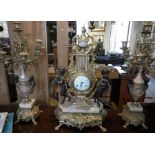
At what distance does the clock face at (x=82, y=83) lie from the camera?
1058 mm

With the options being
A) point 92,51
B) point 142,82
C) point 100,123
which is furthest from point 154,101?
point 92,51

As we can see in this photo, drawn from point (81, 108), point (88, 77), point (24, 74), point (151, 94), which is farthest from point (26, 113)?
point (151, 94)

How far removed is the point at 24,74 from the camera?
111 cm

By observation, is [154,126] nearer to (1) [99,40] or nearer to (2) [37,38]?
(1) [99,40]

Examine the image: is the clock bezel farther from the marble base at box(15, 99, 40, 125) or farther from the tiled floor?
the tiled floor

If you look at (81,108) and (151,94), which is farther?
(151,94)

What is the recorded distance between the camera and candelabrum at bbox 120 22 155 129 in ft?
3.50

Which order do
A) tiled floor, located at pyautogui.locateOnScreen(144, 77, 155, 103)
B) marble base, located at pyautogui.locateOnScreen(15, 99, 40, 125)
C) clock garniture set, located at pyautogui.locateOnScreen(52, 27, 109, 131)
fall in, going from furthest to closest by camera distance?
tiled floor, located at pyautogui.locateOnScreen(144, 77, 155, 103), marble base, located at pyautogui.locateOnScreen(15, 99, 40, 125), clock garniture set, located at pyautogui.locateOnScreen(52, 27, 109, 131)

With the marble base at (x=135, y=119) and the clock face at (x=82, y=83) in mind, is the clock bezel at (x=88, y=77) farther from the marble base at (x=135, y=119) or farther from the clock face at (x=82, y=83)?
the marble base at (x=135, y=119)

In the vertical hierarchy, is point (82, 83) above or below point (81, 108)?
above

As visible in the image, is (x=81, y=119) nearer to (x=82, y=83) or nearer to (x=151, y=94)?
(x=82, y=83)

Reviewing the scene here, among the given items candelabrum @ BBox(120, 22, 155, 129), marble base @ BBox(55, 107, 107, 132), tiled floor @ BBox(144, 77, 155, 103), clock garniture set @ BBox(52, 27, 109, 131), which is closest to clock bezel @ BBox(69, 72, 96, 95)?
clock garniture set @ BBox(52, 27, 109, 131)

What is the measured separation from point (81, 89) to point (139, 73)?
0.36 m

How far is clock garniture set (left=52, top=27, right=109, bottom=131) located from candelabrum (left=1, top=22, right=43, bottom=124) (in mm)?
165
